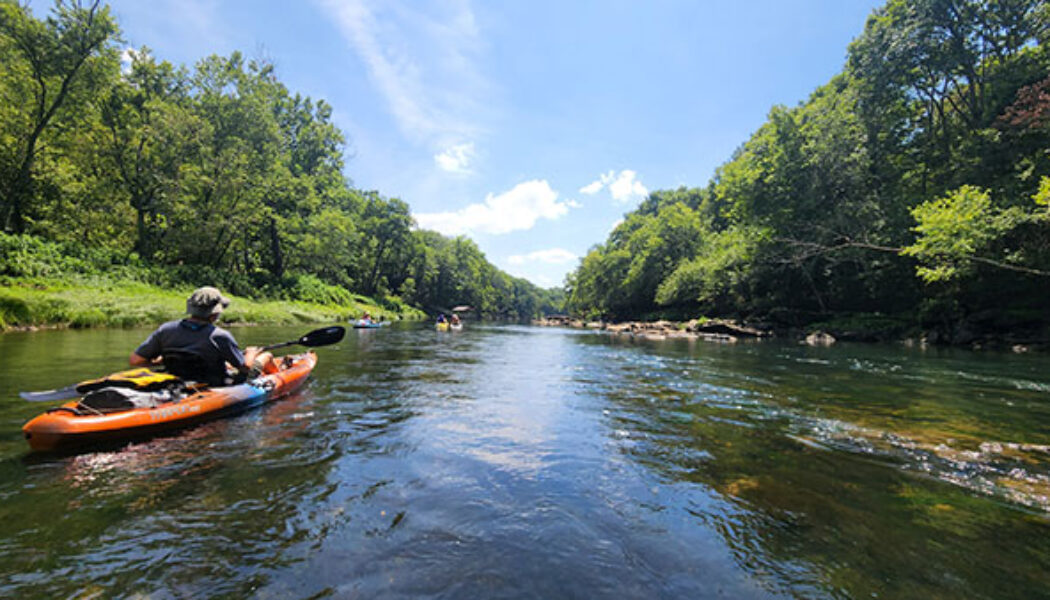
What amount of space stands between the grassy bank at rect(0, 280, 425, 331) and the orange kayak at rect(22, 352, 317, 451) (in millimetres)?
13914

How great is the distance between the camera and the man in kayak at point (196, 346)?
18.0 feet

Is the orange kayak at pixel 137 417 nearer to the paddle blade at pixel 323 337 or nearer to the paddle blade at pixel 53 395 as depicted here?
the paddle blade at pixel 53 395

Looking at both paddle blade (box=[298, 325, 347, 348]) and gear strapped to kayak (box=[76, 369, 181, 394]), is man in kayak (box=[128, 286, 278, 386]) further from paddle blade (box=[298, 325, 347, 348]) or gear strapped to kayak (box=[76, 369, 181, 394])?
paddle blade (box=[298, 325, 347, 348])

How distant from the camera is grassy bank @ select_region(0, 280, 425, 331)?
46.5 ft

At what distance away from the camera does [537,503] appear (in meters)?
3.73

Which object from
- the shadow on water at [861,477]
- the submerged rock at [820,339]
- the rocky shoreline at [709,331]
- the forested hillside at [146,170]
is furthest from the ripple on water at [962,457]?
the forested hillside at [146,170]

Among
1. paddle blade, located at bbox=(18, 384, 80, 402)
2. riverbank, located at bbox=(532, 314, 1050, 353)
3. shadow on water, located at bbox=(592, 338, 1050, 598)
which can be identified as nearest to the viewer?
shadow on water, located at bbox=(592, 338, 1050, 598)

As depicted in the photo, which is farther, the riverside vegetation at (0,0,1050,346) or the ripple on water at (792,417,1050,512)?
the riverside vegetation at (0,0,1050,346)

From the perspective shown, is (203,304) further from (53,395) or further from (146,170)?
(146,170)

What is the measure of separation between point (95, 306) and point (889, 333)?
132 ft

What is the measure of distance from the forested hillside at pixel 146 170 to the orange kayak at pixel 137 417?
1760 centimetres

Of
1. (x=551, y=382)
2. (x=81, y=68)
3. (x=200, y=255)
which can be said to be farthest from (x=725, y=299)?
(x=81, y=68)

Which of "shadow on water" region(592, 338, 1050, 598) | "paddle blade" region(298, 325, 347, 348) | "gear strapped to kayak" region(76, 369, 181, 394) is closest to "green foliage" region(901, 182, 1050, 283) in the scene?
"shadow on water" region(592, 338, 1050, 598)

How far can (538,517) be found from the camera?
3465mm
